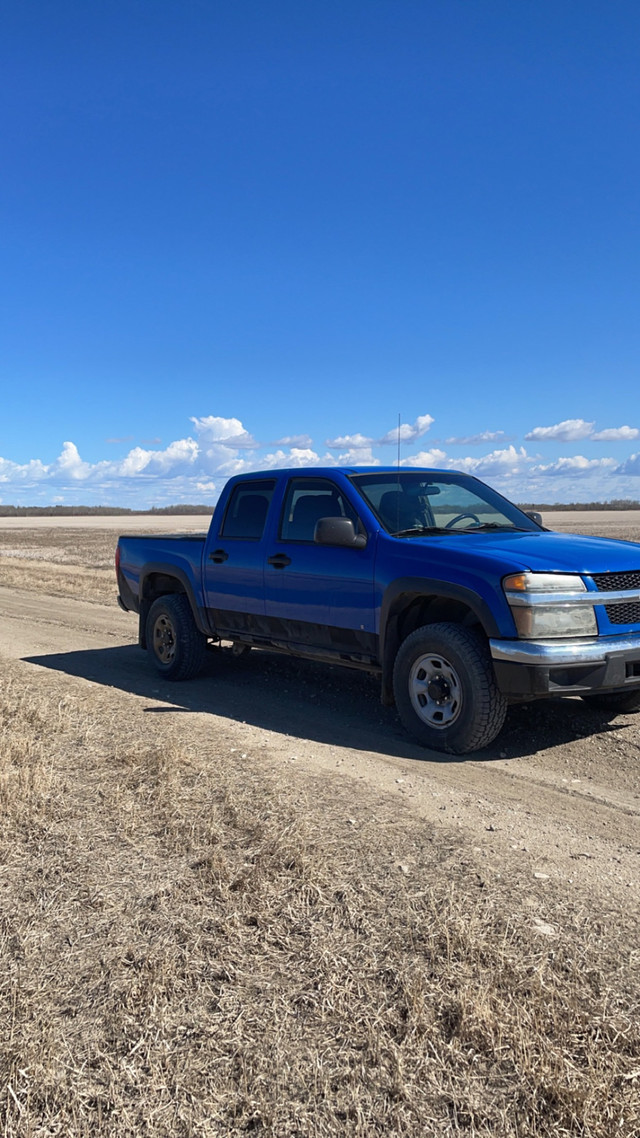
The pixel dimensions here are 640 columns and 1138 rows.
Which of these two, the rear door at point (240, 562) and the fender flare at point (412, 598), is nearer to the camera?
the fender flare at point (412, 598)

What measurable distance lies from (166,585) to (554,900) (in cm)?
581

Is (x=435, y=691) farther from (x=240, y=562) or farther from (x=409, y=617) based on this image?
(x=240, y=562)

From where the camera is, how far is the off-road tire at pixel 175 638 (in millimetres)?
7969

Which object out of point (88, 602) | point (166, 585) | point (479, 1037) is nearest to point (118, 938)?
point (479, 1037)

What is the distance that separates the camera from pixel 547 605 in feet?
16.6

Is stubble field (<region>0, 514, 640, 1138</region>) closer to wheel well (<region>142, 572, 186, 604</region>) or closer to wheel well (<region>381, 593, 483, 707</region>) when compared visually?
wheel well (<region>381, 593, 483, 707</region>)

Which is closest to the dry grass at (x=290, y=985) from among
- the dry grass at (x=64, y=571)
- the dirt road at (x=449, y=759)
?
the dirt road at (x=449, y=759)

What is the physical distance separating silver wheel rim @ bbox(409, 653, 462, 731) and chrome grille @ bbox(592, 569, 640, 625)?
1.05 meters

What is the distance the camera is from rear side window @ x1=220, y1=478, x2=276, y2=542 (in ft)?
23.9

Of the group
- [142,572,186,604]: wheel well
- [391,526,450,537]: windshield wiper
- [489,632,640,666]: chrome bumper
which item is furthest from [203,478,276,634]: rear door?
[489,632,640,666]: chrome bumper

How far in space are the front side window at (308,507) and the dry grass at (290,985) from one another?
270cm

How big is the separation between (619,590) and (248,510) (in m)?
3.40

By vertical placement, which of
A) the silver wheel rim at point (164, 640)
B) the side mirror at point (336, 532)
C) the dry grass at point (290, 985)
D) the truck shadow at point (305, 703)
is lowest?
the dry grass at point (290, 985)

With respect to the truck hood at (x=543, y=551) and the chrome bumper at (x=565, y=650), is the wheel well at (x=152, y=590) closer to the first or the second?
the truck hood at (x=543, y=551)
